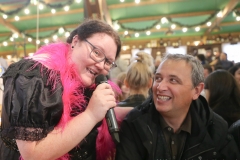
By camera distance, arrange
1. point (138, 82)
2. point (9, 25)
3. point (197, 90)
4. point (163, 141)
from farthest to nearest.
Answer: point (9, 25), point (138, 82), point (197, 90), point (163, 141)

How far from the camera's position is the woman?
31.4 inches

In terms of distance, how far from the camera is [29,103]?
788mm

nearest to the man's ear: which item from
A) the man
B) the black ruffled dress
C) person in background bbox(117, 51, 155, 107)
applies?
the man

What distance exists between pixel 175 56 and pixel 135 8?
14.7 feet

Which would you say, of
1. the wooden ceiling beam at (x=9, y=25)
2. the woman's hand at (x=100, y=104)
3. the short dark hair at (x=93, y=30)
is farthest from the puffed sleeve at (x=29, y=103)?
Result: the wooden ceiling beam at (x=9, y=25)

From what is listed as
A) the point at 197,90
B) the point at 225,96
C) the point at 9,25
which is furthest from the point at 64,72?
the point at 9,25

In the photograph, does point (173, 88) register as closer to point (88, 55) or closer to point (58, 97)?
point (88, 55)

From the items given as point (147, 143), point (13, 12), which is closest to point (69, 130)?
point (147, 143)

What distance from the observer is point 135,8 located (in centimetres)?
560

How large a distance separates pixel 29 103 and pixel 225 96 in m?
1.69

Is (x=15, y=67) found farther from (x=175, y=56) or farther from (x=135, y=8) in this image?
(x=135, y=8)

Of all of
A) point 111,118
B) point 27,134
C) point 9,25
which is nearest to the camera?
point 27,134

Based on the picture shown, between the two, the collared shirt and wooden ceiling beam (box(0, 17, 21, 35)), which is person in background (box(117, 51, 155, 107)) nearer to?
the collared shirt

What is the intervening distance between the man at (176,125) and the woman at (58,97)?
0.95 ft
